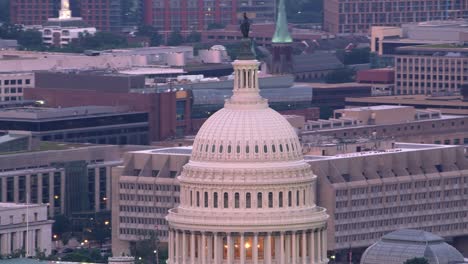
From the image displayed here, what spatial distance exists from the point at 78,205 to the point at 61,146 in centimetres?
966

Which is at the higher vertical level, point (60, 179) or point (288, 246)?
point (288, 246)

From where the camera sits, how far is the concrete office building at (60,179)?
619ft

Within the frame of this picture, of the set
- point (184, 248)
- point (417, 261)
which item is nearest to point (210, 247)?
point (184, 248)

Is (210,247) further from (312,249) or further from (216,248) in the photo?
(312,249)

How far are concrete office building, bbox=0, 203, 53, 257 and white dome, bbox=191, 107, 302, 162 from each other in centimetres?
6179

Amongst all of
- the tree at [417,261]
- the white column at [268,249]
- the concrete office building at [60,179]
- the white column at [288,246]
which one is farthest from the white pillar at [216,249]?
the concrete office building at [60,179]

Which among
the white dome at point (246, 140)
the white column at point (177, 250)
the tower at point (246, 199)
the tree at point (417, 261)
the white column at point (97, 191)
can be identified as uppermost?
the white dome at point (246, 140)

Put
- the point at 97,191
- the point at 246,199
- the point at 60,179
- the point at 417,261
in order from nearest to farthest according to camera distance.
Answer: the point at 246,199
the point at 417,261
the point at 60,179
the point at 97,191

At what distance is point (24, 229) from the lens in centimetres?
16550

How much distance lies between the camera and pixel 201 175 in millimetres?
99688

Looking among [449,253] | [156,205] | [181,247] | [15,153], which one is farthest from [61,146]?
[181,247]

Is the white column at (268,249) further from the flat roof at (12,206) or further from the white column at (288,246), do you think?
the flat roof at (12,206)

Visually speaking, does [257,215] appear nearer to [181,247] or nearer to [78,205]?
[181,247]

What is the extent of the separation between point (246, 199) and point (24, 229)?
66755mm
